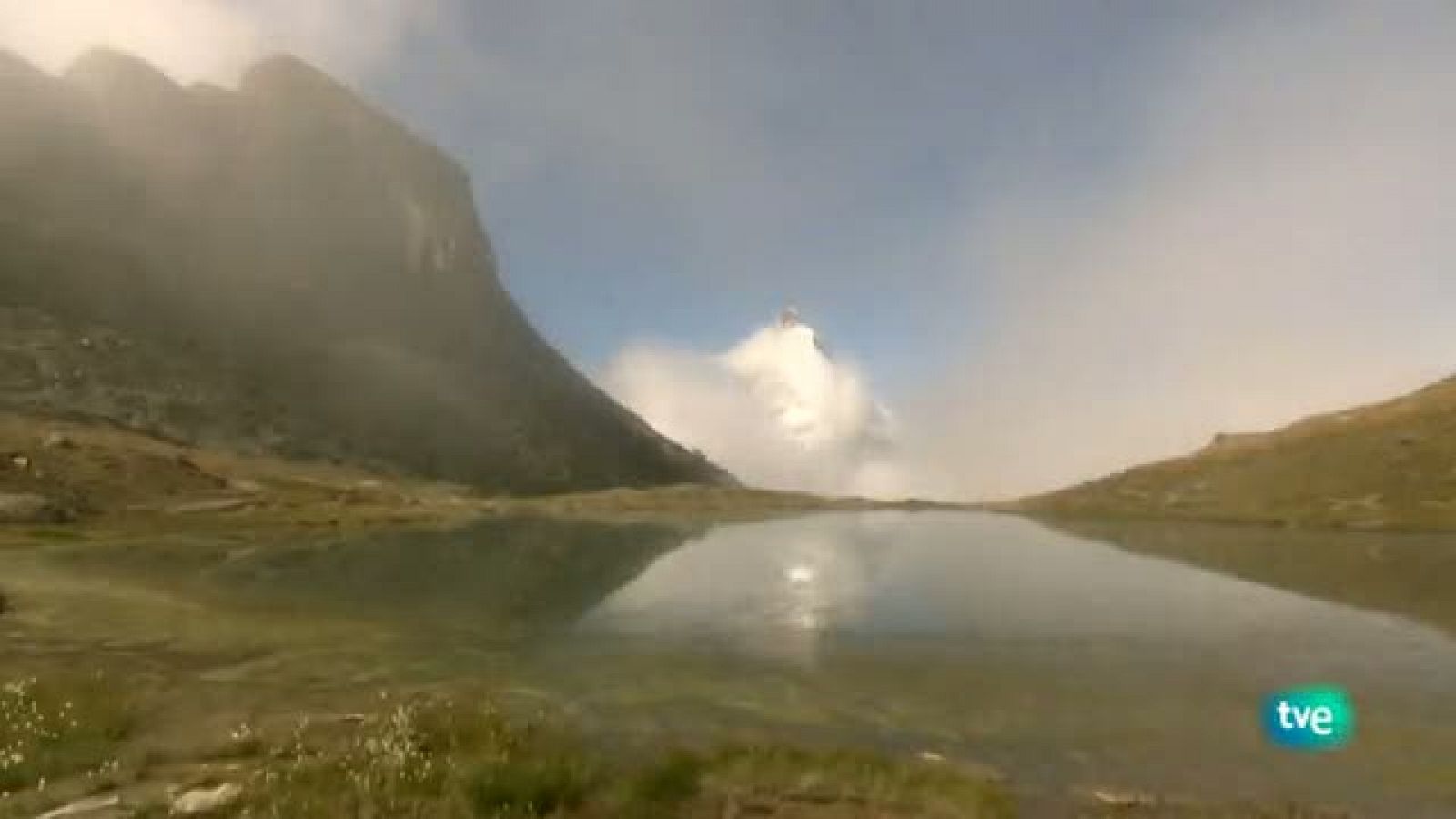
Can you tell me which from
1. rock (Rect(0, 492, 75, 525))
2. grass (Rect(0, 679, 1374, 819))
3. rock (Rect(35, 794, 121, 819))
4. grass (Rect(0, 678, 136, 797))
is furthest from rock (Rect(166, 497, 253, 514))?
rock (Rect(35, 794, 121, 819))

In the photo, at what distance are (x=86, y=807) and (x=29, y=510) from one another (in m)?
128

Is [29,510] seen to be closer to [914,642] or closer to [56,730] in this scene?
[914,642]

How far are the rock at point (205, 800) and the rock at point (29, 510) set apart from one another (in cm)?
12395

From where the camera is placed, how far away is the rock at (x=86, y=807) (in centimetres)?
2003

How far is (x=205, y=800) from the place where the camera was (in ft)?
67.1

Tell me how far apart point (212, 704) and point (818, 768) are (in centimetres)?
1713

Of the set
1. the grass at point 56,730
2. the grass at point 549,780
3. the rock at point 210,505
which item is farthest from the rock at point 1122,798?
the rock at point 210,505

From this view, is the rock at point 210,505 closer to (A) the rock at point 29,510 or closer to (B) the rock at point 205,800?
(A) the rock at point 29,510

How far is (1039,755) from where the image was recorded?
1164 inches

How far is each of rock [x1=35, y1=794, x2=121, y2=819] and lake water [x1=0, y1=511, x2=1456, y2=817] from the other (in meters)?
12.2

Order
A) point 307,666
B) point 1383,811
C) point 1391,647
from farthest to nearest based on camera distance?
point 1391,647 → point 307,666 → point 1383,811

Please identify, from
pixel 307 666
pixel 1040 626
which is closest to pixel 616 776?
pixel 307 666

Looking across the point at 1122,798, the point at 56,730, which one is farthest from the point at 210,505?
the point at 1122,798

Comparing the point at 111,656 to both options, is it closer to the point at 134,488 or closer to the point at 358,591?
the point at 358,591
